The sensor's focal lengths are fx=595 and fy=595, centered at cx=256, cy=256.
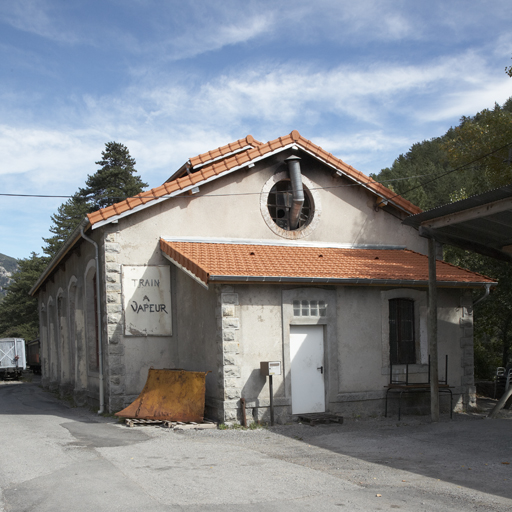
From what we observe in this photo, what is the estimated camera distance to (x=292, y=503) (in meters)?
6.21

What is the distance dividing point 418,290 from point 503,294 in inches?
233

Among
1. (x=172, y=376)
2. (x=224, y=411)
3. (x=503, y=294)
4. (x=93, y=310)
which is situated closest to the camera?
(x=224, y=411)

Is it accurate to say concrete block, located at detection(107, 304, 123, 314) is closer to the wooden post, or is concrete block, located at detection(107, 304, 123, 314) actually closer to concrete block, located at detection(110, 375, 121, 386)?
concrete block, located at detection(110, 375, 121, 386)

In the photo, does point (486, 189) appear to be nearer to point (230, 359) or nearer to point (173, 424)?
point (230, 359)

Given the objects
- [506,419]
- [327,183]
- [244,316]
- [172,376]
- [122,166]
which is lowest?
[506,419]

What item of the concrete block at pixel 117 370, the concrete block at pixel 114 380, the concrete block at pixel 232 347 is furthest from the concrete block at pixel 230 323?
the concrete block at pixel 114 380

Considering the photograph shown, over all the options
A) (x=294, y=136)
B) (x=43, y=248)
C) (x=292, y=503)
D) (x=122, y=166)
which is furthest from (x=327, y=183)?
(x=43, y=248)

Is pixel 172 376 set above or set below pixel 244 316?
below

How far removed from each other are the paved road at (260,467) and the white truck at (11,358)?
81.3 feet

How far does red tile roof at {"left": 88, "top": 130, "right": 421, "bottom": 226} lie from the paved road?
4863 mm

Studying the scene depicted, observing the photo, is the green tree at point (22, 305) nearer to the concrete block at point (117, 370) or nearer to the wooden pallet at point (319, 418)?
the concrete block at point (117, 370)

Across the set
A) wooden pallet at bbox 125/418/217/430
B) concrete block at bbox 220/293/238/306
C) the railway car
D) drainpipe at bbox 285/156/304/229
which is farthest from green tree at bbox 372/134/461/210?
the railway car

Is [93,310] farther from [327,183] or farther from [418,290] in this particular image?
[418,290]

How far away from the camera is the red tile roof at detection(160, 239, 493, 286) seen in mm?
12234
